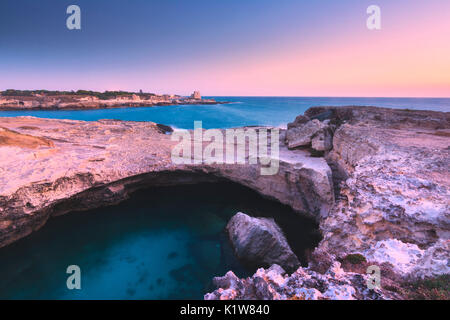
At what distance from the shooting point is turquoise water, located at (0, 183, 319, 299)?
8.23 metres

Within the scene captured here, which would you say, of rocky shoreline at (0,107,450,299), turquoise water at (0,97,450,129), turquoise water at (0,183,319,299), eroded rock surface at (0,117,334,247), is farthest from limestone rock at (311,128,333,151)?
turquoise water at (0,97,450,129)

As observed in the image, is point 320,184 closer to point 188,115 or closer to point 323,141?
point 323,141

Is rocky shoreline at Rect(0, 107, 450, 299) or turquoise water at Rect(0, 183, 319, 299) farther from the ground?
rocky shoreline at Rect(0, 107, 450, 299)

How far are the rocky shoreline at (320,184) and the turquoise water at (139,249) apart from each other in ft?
3.37

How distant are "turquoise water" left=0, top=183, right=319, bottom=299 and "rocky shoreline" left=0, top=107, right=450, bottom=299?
1.03 metres

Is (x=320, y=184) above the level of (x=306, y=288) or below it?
above

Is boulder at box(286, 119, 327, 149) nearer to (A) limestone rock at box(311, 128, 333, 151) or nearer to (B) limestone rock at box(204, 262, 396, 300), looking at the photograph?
(A) limestone rock at box(311, 128, 333, 151)

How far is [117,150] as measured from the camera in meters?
13.0

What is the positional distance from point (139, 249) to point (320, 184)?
10173 millimetres

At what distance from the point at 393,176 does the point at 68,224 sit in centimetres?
1590

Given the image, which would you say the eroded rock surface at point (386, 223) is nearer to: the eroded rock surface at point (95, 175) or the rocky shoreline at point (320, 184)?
the rocky shoreline at point (320, 184)

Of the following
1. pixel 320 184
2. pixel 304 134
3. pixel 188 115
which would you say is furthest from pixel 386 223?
pixel 188 115

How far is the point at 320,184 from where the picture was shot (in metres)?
10.4
